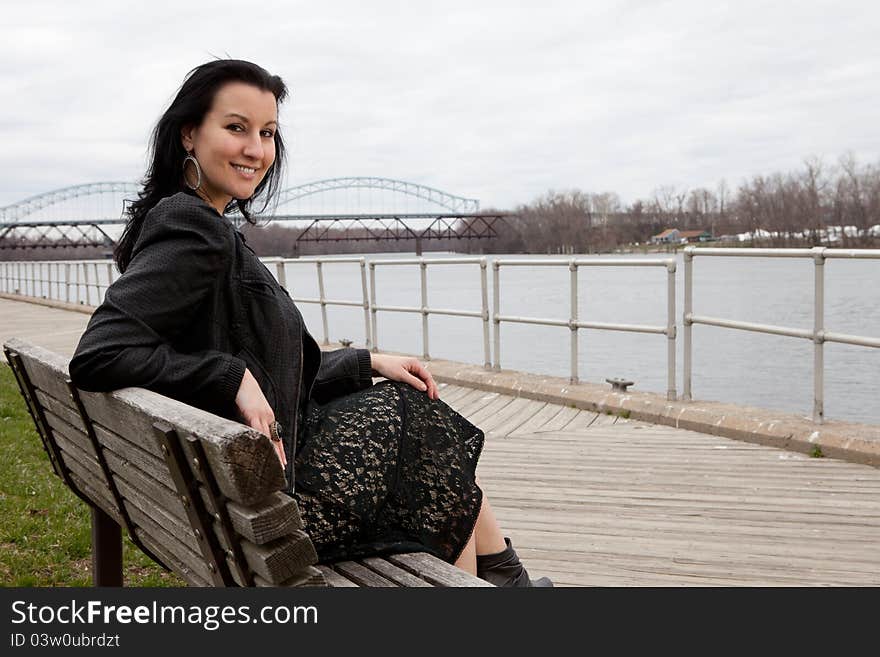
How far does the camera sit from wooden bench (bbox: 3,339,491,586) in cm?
118

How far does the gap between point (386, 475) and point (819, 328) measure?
10.1ft

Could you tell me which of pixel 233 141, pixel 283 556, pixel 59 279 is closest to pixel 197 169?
pixel 233 141

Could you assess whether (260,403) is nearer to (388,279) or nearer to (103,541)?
(103,541)

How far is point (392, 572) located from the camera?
1725 millimetres

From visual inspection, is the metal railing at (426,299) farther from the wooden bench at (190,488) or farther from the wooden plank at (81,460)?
the wooden bench at (190,488)

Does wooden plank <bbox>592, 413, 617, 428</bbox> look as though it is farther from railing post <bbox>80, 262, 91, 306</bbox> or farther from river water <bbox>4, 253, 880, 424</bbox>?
railing post <bbox>80, 262, 91, 306</bbox>

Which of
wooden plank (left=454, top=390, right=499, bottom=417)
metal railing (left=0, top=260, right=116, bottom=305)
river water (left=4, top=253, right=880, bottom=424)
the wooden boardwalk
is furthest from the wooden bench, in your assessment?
metal railing (left=0, top=260, right=116, bottom=305)

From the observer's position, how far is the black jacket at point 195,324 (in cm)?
152

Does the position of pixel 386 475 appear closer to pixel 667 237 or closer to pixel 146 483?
pixel 146 483

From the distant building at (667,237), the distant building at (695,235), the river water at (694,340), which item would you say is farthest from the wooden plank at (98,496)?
the distant building at (695,235)

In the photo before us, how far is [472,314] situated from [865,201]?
73.9 ft

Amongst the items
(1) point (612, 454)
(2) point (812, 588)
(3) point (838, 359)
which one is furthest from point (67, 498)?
(3) point (838, 359)

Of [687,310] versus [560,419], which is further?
[687,310]

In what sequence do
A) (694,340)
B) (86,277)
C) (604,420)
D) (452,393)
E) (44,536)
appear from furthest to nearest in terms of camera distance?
1. (694,340)
2. (86,277)
3. (452,393)
4. (604,420)
5. (44,536)
